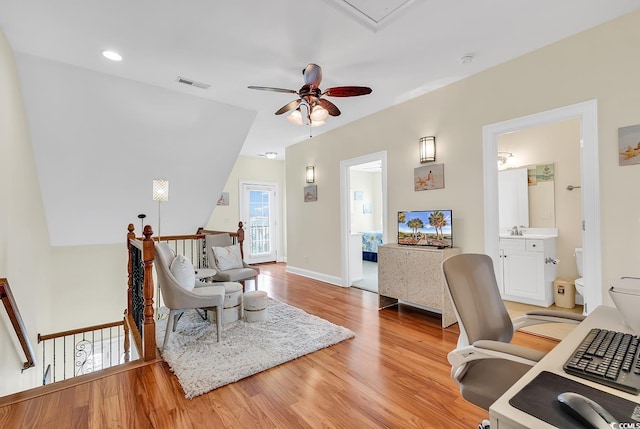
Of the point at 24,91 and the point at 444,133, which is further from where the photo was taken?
the point at 444,133

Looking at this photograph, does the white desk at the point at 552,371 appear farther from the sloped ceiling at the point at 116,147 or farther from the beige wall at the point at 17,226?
the sloped ceiling at the point at 116,147

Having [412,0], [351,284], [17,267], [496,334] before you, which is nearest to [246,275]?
[351,284]

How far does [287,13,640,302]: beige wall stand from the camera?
239cm

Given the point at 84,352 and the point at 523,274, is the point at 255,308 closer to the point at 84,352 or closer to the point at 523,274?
the point at 523,274

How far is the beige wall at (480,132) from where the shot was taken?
239cm

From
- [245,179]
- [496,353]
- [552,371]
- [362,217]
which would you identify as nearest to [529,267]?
[496,353]

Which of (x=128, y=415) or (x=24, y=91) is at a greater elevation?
(x=24, y=91)

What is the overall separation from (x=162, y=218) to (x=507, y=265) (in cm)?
545

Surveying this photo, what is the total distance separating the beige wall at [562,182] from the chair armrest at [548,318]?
3.17 m

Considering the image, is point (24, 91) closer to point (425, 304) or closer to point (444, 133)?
point (444, 133)

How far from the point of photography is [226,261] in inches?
175

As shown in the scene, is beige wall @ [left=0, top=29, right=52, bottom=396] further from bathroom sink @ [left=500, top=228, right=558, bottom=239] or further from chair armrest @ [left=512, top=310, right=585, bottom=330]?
bathroom sink @ [left=500, top=228, right=558, bottom=239]

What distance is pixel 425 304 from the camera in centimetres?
338

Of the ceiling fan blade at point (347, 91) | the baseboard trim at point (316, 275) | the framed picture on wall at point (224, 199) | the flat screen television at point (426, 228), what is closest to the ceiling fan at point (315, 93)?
the ceiling fan blade at point (347, 91)
